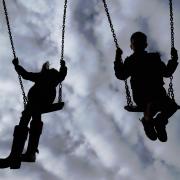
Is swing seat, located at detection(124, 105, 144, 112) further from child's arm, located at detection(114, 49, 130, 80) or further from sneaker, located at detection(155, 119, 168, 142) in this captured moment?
child's arm, located at detection(114, 49, 130, 80)

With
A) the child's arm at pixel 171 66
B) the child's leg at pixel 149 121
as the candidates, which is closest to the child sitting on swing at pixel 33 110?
the child's leg at pixel 149 121

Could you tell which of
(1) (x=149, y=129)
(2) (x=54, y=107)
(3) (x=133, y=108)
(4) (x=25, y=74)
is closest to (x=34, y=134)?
(2) (x=54, y=107)

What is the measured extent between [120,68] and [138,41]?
625mm

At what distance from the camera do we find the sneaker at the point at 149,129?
9039 millimetres

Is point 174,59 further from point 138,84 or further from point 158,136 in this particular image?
point 158,136

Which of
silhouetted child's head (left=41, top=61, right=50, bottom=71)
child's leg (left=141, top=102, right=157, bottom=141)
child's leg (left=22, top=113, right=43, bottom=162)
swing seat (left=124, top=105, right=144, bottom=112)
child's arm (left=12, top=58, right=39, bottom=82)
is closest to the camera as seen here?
child's leg (left=141, top=102, right=157, bottom=141)

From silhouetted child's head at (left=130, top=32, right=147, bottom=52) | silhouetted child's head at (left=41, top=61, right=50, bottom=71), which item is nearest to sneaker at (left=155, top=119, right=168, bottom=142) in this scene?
silhouetted child's head at (left=130, top=32, right=147, bottom=52)

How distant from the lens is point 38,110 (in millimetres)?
9844

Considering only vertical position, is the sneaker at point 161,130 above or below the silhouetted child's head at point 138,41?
below

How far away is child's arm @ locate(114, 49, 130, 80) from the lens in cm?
921

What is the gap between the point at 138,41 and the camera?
927 centimetres

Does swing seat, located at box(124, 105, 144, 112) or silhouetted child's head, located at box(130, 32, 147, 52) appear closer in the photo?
swing seat, located at box(124, 105, 144, 112)

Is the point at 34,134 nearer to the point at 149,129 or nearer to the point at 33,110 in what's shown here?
the point at 33,110

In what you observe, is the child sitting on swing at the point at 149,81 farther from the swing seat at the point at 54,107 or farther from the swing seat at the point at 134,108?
the swing seat at the point at 54,107
